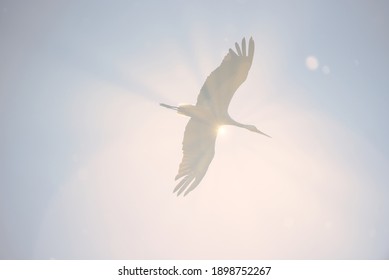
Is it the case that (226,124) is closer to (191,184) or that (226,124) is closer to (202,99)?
(202,99)

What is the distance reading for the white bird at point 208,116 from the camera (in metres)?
6.87

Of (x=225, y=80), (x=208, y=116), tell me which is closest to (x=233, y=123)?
(x=208, y=116)

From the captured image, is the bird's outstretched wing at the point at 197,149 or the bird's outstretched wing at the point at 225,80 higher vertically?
the bird's outstretched wing at the point at 225,80

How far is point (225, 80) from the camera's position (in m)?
7.13

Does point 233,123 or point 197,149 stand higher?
point 233,123

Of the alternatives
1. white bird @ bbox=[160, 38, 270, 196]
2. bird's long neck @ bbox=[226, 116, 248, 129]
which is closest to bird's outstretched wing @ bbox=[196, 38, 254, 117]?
white bird @ bbox=[160, 38, 270, 196]

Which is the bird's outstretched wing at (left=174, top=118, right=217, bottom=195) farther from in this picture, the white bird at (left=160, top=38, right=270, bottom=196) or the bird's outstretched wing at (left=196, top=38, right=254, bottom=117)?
the bird's outstretched wing at (left=196, top=38, right=254, bottom=117)

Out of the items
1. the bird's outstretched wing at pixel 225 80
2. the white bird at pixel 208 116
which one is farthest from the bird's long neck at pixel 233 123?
the bird's outstretched wing at pixel 225 80

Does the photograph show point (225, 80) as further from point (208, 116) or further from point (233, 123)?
point (233, 123)

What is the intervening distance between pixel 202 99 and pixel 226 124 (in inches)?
43.0

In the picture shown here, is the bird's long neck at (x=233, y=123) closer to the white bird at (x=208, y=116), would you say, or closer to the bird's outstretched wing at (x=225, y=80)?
the white bird at (x=208, y=116)

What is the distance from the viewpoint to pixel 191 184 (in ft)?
25.7

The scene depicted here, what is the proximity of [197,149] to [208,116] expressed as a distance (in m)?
0.88
